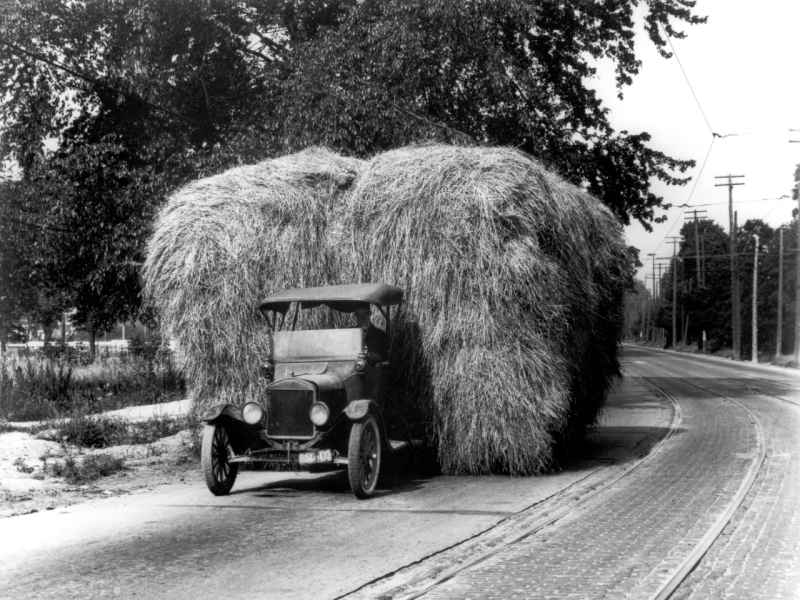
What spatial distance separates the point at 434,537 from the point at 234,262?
5108mm

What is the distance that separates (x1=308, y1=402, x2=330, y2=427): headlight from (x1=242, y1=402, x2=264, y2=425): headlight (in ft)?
2.28

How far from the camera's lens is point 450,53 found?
18016 mm

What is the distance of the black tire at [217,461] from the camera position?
29.6ft

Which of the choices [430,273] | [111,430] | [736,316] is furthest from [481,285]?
[736,316]

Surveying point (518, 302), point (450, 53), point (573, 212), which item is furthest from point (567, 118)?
point (518, 302)

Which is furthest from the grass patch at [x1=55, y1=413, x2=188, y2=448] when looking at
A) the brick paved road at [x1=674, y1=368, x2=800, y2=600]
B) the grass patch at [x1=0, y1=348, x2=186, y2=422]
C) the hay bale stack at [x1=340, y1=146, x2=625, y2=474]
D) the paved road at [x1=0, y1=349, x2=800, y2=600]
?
the brick paved road at [x1=674, y1=368, x2=800, y2=600]

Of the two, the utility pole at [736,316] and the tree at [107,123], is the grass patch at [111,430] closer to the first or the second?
the tree at [107,123]

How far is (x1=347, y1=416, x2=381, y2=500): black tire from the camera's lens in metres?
8.72

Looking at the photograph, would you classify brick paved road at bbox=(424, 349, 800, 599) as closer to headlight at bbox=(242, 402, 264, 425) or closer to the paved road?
the paved road

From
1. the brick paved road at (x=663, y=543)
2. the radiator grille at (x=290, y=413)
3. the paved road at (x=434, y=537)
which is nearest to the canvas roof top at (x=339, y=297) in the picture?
the radiator grille at (x=290, y=413)

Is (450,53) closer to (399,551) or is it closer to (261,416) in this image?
(261,416)

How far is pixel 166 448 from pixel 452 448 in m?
5.00

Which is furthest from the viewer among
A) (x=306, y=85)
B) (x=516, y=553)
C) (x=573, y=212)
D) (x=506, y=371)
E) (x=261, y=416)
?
(x=306, y=85)

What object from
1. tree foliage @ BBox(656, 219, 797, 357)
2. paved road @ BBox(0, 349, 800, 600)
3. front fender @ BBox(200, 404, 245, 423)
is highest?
tree foliage @ BBox(656, 219, 797, 357)
